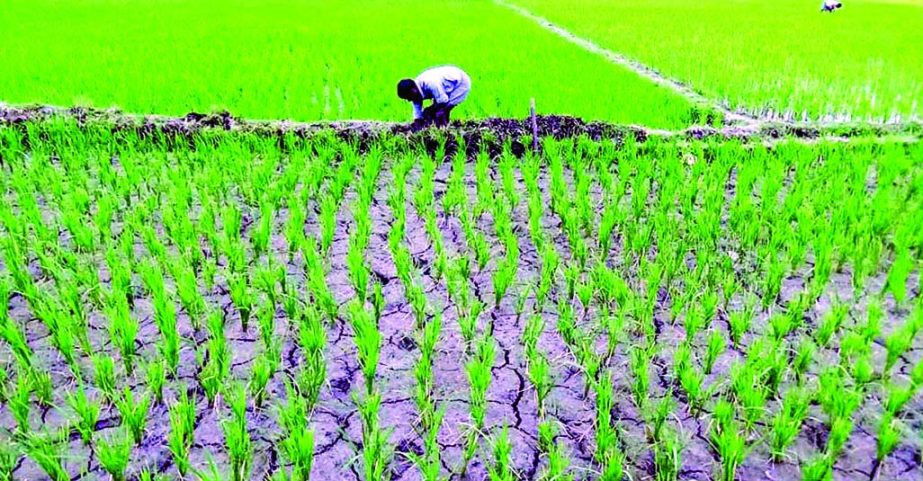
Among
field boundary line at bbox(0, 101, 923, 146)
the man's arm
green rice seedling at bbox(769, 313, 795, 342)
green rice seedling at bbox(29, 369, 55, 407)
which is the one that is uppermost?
the man's arm

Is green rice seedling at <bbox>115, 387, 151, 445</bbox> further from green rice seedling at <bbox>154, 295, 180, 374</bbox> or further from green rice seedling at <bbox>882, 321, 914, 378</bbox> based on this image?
Answer: green rice seedling at <bbox>882, 321, 914, 378</bbox>

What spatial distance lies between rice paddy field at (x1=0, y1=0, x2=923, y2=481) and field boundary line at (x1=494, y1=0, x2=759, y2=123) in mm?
119

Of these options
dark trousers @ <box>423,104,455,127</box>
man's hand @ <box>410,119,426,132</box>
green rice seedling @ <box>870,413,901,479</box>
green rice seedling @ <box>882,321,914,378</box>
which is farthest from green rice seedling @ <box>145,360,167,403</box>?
dark trousers @ <box>423,104,455,127</box>

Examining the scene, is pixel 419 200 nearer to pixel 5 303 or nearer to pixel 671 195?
pixel 671 195

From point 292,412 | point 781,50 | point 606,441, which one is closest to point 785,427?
point 606,441

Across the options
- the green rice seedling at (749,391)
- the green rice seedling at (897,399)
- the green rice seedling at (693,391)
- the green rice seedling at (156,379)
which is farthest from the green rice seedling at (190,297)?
the green rice seedling at (897,399)

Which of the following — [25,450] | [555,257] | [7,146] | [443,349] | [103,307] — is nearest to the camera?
[25,450]

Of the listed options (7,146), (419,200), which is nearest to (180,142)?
(7,146)

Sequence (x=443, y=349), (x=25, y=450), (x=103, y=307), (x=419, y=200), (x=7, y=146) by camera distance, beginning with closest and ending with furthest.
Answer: (x=25, y=450), (x=443, y=349), (x=103, y=307), (x=419, y=200), (x=7, y=146)

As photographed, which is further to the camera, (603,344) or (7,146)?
(7,146)

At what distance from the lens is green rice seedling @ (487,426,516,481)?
5.30 ft

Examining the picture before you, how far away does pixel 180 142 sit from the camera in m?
4.20

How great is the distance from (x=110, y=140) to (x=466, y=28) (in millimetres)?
6030

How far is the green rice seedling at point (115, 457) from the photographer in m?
1.63
